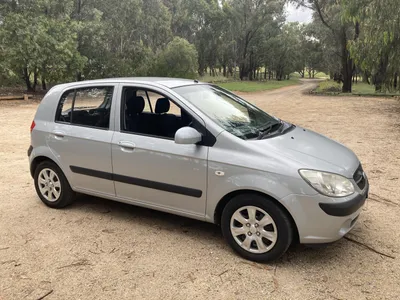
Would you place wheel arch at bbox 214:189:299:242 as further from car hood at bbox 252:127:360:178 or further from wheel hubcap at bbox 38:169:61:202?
wheel hubcap at bbox 38:169:61:202

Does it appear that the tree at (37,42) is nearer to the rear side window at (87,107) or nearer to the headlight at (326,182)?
the rear side window at (87,107)

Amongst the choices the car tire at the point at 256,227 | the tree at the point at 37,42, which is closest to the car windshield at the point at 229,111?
the car tire at the point at 256,227

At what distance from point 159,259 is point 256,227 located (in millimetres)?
986

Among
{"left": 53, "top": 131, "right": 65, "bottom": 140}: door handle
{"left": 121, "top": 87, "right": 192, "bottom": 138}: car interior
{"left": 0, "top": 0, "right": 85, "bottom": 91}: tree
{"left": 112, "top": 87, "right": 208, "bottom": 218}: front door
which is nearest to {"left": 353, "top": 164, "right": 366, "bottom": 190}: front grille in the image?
{"left": 112, "top": 87, "right": 208, "bottom": 218}: front door

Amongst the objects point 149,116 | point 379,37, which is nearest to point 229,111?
point 149,116

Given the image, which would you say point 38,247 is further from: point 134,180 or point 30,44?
point 30,44

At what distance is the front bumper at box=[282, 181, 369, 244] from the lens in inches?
123

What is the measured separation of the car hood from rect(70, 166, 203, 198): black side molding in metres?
0.82

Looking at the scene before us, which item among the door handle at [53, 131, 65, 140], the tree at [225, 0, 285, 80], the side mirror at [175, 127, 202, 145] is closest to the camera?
the side mirror at [175, 127, 202, 145]

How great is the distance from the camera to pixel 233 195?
3467 mm

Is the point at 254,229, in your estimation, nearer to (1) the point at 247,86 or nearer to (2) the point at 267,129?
(2) the point at 267,129

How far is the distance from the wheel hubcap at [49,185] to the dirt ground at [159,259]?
19 centimetres

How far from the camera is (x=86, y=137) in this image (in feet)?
13.8

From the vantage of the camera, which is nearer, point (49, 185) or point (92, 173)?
point (92, 173)
